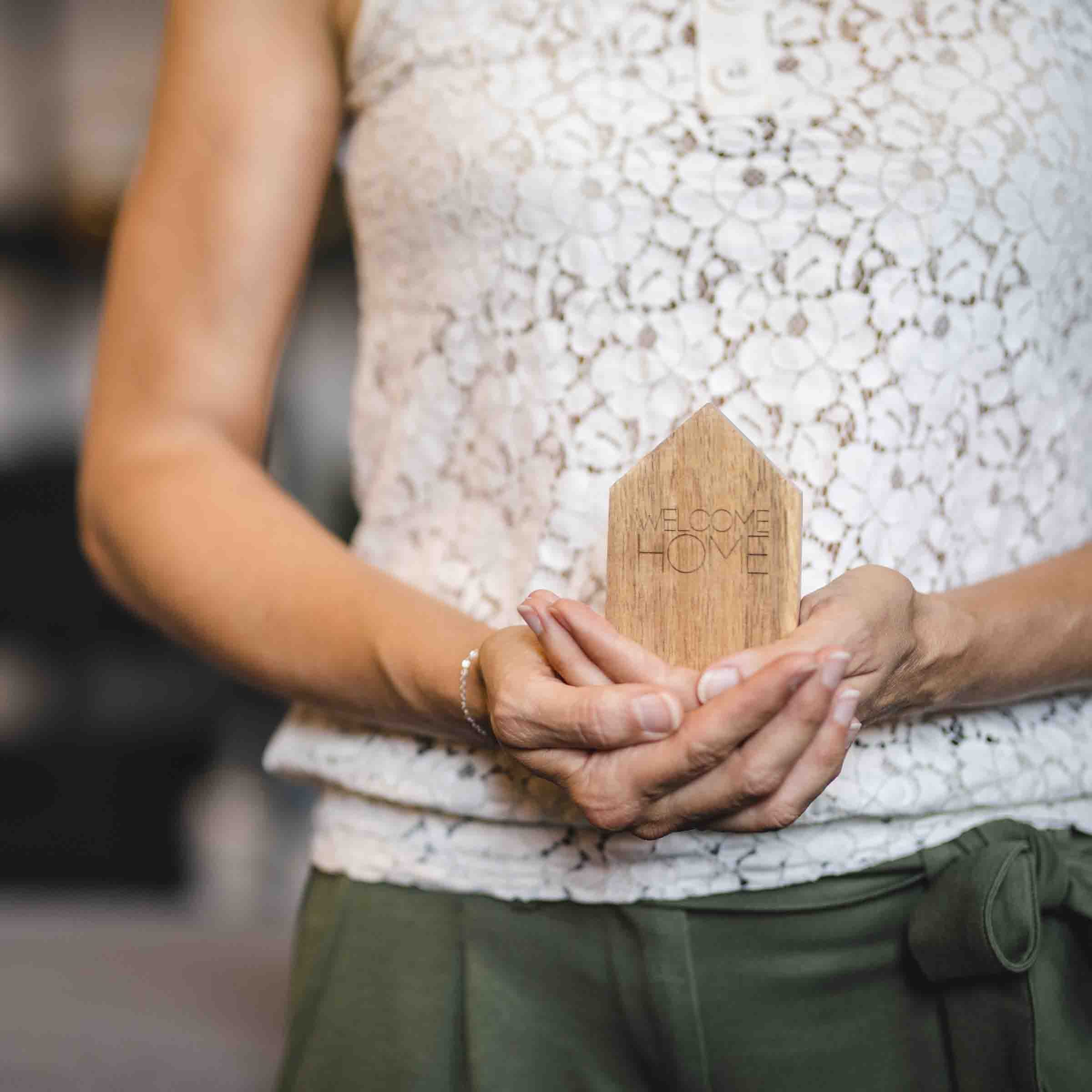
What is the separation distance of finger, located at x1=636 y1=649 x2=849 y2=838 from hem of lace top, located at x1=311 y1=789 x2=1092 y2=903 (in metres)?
0.14

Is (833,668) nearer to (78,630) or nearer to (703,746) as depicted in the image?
(703,746)

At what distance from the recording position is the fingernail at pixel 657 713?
56cm

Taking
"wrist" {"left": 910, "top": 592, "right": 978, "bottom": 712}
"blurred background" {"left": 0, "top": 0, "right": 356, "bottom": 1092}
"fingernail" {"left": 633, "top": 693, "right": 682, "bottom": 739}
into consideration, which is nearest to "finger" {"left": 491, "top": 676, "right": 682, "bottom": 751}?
"fingernail" {"left": 633, "top": 693, "right": 682, "bottom": 739}

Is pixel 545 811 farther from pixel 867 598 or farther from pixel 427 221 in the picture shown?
pixel 427 221

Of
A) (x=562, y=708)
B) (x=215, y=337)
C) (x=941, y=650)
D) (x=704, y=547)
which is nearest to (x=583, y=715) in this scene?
(x=562, y=708)

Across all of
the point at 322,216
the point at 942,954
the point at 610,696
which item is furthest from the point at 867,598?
the point at 322,216

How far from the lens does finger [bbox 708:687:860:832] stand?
57cm

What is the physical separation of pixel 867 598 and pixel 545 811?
0.25 m

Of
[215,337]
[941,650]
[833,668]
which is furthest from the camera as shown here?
[215,337]

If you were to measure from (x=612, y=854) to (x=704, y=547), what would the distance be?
0.72ft

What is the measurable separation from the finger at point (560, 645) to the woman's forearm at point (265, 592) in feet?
0.31

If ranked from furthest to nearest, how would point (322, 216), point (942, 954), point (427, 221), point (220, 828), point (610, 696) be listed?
point (220, 828)
point (322, 216)
point (427, 221)
point (942, 954)
point (610, 696)

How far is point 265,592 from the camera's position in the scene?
31.7 inches

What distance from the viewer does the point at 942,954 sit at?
72cm
